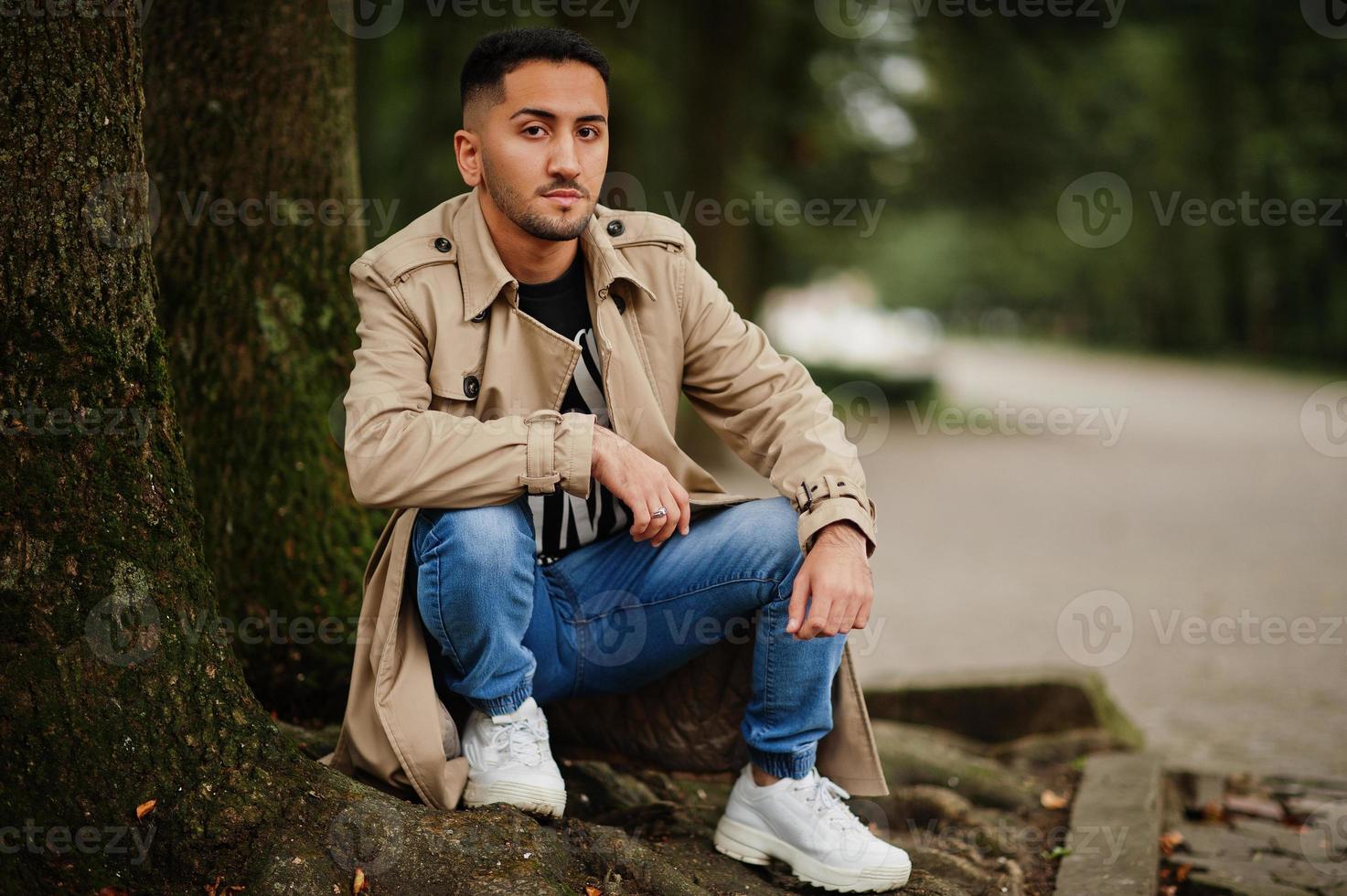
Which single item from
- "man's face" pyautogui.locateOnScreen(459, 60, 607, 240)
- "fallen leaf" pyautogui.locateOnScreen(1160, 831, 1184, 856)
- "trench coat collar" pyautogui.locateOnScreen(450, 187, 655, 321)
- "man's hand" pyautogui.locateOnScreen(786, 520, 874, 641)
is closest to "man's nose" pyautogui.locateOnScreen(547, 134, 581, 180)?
"man's face" pyautogui.locateOnScreen(459, 60, 607, 240)

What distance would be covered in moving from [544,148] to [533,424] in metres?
0.69

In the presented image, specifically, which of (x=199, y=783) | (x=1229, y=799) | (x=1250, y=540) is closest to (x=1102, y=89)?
(x=1250, y=540)

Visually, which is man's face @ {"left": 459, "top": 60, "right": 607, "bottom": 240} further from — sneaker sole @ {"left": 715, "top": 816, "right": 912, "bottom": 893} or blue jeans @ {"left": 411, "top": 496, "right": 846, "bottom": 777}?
sneaker sole @ {"left": 715, "top": 816, "right": 912, "bottom": 893}

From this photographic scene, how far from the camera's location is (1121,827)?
152 inches

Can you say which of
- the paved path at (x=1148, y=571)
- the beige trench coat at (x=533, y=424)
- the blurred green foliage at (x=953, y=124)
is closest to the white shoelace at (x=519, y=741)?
the beige trench coat at (x=533, y=424)

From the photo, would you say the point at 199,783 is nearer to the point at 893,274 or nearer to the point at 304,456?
the point at 304,456

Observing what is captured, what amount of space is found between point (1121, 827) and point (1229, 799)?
90cm

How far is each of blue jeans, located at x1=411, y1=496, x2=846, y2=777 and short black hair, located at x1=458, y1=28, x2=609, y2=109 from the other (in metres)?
1.01

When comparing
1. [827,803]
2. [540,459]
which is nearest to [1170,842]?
[827,803]

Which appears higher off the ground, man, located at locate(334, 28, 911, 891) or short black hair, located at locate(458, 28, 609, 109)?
short black hair, located at locate(458, 28, 609, 109)

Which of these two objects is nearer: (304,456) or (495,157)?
(495,157)

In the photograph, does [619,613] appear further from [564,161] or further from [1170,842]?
[1170,842]

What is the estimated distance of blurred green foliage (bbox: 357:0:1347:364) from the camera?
1270cm

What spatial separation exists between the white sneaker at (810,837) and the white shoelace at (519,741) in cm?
53
